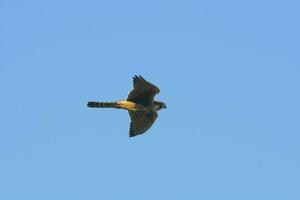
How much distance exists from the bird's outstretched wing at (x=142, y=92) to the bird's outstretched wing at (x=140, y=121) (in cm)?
119

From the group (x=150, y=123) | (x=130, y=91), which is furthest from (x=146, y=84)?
(x=150, y=123)

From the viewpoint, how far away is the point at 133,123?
135ft

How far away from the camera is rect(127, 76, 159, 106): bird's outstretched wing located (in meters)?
38.5

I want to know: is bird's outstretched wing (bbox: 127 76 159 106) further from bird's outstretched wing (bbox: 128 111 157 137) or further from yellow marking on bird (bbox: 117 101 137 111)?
bird's outstretched wing (bbox: 128 111 157 137)

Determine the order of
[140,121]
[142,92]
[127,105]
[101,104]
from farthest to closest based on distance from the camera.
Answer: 1. [140,121]
2. [127,105]
3. [101,104]
4. [142,92]

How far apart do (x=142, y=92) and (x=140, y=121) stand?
252 cm

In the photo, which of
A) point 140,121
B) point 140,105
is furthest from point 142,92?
point 140,121

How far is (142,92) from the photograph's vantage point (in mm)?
39281

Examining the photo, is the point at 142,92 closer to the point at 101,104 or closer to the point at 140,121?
the point at 101,104

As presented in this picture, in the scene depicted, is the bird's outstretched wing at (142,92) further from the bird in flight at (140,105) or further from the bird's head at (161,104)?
the bird's head at (161,104)

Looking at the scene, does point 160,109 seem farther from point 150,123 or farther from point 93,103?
point 93,103

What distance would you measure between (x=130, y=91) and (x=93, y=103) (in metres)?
1.83

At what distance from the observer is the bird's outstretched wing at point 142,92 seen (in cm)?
3847

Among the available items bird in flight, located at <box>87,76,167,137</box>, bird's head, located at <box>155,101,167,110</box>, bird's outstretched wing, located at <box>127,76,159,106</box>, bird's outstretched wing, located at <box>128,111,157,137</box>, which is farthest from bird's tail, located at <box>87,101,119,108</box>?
bird's head, located at <box>155,101,167,110</box>
